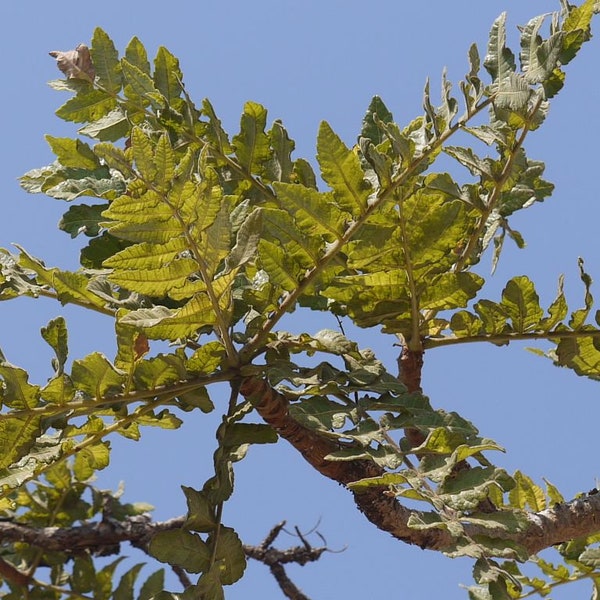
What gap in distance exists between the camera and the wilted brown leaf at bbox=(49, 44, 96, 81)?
2.21 m

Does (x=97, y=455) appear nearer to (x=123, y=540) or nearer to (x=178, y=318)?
(x=178, y=318)

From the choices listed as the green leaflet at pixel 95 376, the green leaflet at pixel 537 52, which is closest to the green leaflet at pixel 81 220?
the green leaflet at pixel 95 376

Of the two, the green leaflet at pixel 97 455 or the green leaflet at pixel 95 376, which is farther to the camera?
the green leaflet at pixel 97 455

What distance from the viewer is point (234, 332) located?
192 centimetres

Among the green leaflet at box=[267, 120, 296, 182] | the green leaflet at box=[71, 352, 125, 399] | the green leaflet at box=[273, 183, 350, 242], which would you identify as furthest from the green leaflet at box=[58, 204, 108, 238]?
the green leaflet at box=[273, 183, 350, 242]

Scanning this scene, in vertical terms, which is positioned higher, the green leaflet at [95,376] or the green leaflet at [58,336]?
the green leaflet at [58,336]

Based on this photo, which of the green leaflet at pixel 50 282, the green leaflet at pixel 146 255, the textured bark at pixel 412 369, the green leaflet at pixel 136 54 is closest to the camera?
the green leaflet at pixel 146 255

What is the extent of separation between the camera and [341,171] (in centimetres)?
168

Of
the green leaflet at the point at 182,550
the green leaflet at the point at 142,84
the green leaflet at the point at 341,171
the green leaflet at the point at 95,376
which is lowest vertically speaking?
the green leaflet at the point at 182,550

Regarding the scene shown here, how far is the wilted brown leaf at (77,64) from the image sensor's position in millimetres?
2205

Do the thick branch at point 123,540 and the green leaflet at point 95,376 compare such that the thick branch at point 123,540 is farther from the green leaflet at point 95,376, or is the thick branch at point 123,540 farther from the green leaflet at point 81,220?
the green leaflet at point 95,376

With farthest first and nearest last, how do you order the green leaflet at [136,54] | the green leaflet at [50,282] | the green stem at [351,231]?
the green leaflet at [136,54] < the green leaflet at [50,282] < the green stem at [351,231]

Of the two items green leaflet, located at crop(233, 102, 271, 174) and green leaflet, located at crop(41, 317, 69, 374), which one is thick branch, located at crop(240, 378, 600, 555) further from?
green leaflet, located at crop(233, 102, 271, 174)

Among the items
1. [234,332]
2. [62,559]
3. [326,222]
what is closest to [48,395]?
[234,332]
